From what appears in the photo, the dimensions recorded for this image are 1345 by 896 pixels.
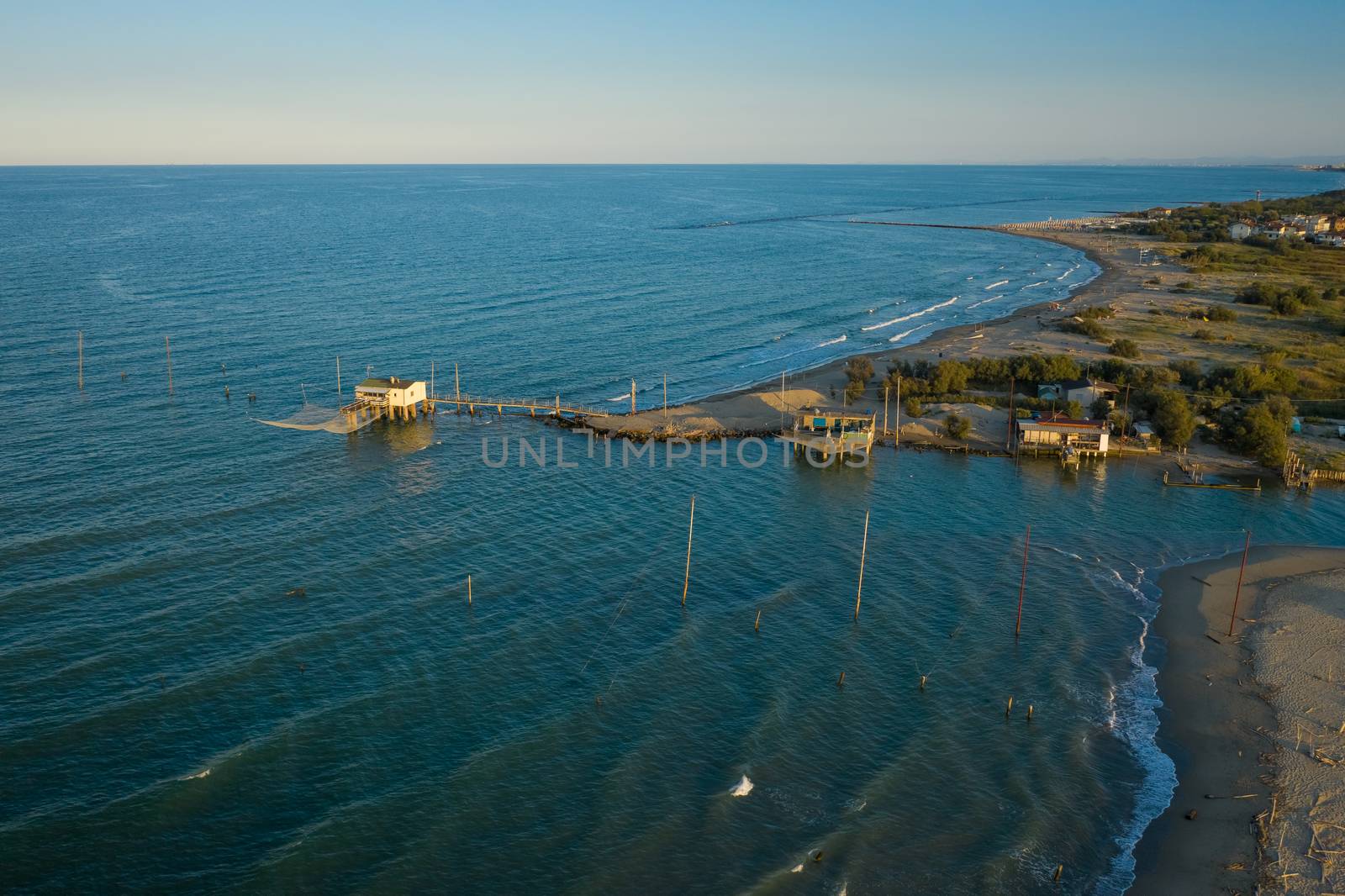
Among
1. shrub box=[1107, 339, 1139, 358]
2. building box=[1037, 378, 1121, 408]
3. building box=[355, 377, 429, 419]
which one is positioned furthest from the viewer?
shrub box=[1107, 339, 1139, 358]

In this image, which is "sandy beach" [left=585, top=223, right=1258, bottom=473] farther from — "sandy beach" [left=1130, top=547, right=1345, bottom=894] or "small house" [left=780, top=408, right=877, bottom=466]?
"sandy beach" [left=1130, top=547, right=1345, bottom=894]

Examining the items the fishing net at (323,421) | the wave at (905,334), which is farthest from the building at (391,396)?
the wave at (905,334)

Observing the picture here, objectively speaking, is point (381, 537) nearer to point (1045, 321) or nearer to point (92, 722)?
point (92, 722)

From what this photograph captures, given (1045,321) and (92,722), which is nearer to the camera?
(92,722)

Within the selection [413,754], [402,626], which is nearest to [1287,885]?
[413,754]

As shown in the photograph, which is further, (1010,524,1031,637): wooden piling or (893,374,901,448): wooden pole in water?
(893,374,901,448): wooden pole in water

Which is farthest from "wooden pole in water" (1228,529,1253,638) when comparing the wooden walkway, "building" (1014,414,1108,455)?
the wooden walkway

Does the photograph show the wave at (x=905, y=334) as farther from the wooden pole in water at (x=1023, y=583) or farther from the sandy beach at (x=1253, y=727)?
the sandy beach at (x=1253, y=727)
